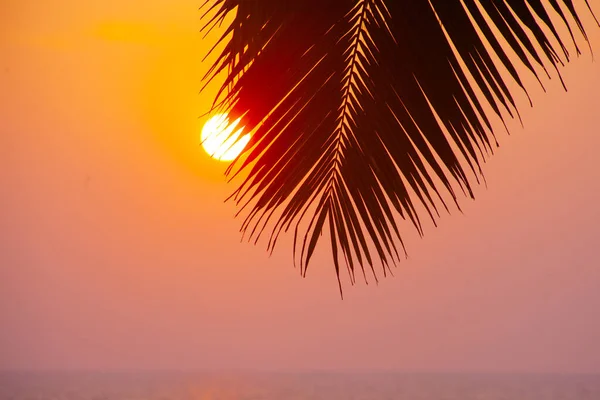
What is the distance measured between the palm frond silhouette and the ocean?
3.28m

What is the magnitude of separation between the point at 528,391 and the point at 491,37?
4.01 m

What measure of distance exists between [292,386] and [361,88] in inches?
145

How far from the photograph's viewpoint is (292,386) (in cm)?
395

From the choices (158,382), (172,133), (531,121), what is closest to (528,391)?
(531,121)

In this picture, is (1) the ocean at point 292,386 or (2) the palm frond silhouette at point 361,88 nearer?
(2) the palm frond silhouette at point 361,88

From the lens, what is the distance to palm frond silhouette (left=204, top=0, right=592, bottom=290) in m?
0.41

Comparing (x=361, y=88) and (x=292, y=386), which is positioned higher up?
(x=292, y=386)

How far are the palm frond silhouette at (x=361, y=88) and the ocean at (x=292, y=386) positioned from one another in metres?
3.28

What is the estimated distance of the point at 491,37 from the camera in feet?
1.30

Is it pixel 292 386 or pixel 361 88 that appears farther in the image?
pixel 292 386

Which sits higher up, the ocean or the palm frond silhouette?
the ocean

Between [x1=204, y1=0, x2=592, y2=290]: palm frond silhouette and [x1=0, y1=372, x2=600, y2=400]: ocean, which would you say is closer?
[x1=204, y1=0, x2=592, y2=290]: palm frond silhouette

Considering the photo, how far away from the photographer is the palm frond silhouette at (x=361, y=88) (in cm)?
41

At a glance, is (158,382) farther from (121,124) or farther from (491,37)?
(491,37)
